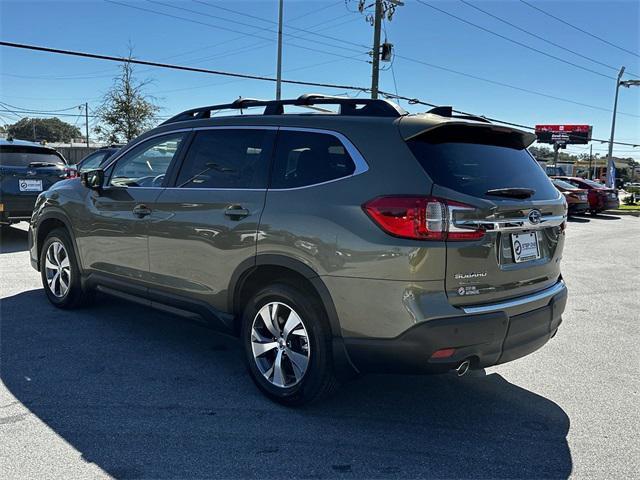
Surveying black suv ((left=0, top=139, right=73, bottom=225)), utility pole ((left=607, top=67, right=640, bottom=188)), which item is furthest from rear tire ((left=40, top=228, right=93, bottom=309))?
utility pole ((left=607, top=67, right=640, bottom=188))

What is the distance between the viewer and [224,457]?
2859 mm

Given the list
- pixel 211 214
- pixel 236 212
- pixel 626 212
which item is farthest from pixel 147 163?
pixel 626 212

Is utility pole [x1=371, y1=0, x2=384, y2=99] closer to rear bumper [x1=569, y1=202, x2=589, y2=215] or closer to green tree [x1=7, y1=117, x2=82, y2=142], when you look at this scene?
rear bumper [x1=569, y1=202, x2=589, y2=215]

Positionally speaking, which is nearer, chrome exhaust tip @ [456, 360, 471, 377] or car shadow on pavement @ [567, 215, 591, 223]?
chrome exhaust tip @ [456, 360, 471, 377]

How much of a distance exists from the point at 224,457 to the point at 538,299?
206 cm

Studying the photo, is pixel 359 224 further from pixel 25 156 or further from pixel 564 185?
pixel 564 185

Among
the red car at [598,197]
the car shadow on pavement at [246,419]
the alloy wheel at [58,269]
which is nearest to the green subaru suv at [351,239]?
the car shadow on pavement at [246,419]

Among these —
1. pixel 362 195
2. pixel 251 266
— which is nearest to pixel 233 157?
pixel 251 266

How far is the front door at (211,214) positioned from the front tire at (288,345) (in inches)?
12.3

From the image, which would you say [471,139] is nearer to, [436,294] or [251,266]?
[436,294]

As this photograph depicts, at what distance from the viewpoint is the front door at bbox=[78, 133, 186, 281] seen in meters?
4.35

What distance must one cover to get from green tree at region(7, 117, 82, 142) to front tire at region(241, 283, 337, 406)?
2996 inches

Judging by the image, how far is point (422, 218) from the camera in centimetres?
283

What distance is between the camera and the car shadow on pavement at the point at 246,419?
9.25 ft
